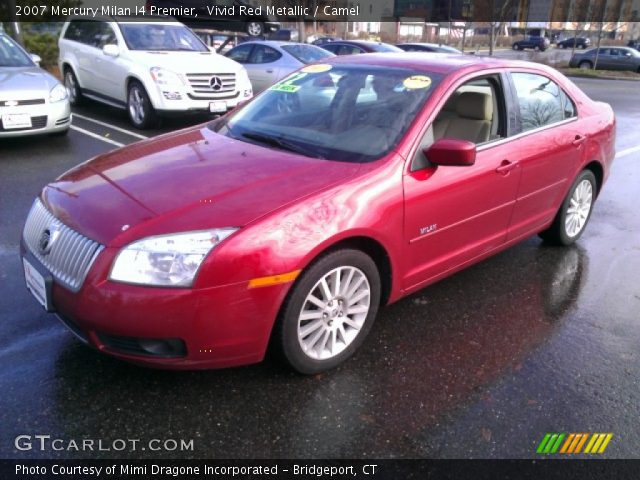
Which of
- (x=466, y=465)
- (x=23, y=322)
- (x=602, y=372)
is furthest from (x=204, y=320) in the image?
(x=602, y=372)

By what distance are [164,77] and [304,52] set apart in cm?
383

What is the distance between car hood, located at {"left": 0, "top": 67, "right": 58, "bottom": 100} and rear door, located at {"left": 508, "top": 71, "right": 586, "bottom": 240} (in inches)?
227

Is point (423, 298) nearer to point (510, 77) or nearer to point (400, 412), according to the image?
point (400, 412)

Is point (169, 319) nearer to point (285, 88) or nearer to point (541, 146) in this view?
point (285, 88)

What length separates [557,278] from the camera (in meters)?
4.22

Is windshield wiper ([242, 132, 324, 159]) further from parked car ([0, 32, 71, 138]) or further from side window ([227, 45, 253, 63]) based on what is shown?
side window ([227, 45, 253, 63])

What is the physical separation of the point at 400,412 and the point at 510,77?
2439mm

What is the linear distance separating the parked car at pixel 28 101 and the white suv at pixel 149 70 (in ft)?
4.38

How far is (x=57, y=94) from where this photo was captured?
719cm

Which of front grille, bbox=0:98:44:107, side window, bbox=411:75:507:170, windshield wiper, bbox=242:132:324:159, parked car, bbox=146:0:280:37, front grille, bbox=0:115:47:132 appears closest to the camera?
windshield wiper, bbox=242:132:324:159

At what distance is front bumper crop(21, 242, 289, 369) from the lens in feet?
7.82

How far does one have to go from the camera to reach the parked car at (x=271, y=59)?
10805mm

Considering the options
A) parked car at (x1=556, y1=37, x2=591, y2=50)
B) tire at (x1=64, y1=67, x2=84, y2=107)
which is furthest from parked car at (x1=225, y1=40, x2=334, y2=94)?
parked car at (x1=556, y1=37, x2=591, y2=50)

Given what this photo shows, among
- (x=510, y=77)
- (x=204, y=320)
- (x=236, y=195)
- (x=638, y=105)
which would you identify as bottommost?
(x=638, y=105)
